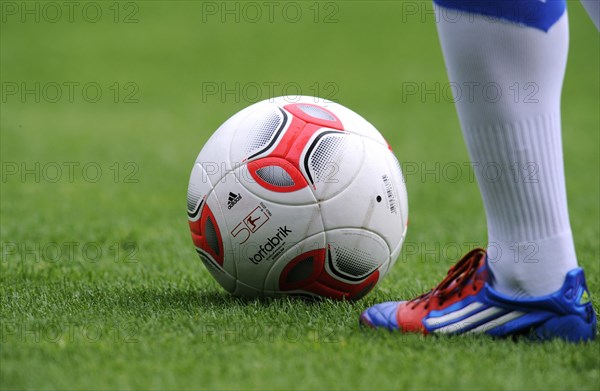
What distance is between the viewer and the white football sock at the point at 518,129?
2391 millimetres

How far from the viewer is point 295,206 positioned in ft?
10.0

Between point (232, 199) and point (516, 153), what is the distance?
3.66ft

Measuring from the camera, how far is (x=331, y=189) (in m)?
3.09

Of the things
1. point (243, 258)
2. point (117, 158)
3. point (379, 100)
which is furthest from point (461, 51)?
point (379, 100)

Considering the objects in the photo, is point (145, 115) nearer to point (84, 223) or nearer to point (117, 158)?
point (117, 158)

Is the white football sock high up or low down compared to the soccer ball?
up

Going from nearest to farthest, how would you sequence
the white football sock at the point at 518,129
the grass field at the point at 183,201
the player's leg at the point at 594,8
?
the grass field at the point at 183,201 → the white football sock at the point at 518,129 → the player's leg at the point at 594,8

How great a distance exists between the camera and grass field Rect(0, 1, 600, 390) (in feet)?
7.50

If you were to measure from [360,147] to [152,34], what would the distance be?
16.5 metres

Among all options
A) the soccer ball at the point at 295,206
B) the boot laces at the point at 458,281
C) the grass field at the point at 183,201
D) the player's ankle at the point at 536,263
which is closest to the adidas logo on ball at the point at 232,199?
the soccer ball at the point at 295,206

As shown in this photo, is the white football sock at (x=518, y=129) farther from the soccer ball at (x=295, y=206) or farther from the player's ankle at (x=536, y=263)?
the soccer ball at (x=295, y=206)

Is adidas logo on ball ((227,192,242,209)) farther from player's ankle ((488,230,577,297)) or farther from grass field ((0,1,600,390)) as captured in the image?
player's ankle ((488,230,577,297))

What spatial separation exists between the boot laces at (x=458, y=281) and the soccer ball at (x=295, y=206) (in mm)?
488

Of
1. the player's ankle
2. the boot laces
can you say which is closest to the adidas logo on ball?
the boot laces
